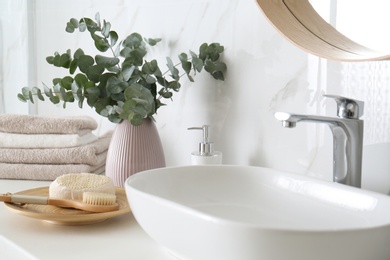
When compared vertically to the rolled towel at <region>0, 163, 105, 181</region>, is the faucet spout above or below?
above

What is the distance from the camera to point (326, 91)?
3.65ft

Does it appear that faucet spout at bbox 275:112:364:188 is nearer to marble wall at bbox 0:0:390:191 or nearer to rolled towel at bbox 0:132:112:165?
marble wall at bbox 0:0:390:191

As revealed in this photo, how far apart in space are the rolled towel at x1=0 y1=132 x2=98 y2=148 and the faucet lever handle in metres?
0.71

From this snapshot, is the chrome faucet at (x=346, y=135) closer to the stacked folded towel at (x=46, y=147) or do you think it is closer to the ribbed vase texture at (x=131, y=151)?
the ribbed vase texture at (x=131, y=151)

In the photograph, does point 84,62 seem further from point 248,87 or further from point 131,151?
point 248,87

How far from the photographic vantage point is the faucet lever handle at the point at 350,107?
3.15ft

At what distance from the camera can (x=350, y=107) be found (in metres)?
0.96

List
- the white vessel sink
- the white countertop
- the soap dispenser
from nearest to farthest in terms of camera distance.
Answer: the white vessel sink, the white countertop, the soap dispenser

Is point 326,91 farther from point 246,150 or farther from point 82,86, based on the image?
point 82,86

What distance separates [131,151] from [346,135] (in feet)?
1.71

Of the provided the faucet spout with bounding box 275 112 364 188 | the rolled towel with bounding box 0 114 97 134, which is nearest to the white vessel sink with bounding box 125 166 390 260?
the faucet spout with bounding box 275 112 364 188

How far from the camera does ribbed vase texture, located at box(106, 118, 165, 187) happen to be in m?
1.28

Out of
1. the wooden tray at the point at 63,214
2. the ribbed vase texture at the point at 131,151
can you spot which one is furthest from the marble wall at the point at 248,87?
the wooden tray at the point at 63,214

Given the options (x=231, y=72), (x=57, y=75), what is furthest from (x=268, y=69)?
(x=57, y=75)
